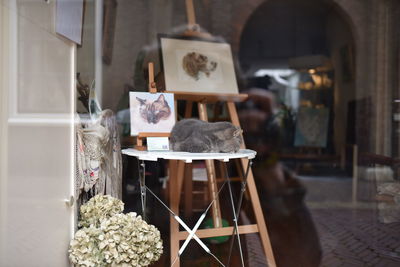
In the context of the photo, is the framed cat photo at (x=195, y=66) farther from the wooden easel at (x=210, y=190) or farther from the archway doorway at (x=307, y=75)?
the archway doorway at (x=307, y=75)

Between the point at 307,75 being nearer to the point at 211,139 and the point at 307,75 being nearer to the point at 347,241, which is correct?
the point at 347,241

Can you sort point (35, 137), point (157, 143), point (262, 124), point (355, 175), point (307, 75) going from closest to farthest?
point (35, 137), point (157, 143), point (355, 175), point (262, 124), point (307, 75)

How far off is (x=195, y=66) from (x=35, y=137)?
1.35 meters

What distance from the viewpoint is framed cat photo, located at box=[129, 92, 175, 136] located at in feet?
6.70

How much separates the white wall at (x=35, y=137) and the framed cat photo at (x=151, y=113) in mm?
409

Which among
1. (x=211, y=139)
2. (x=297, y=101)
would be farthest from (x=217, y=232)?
(x=297, y=101)

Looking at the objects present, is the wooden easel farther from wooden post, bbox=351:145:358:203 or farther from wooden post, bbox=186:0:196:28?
wooden post, bbox=351:145:358:203

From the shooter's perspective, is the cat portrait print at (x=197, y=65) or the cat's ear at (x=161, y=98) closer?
the cat's ear at (x=161, y=98)

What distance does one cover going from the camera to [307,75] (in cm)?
522

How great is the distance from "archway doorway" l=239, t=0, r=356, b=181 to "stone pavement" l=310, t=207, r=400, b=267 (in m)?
1.69

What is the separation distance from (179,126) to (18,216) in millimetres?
996

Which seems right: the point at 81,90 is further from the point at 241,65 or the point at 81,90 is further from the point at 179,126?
the point at 241,65

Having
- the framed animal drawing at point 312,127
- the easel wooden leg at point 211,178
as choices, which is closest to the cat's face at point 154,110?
the easel wooden leg at point 211,178

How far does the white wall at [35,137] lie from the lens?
4.20ft
